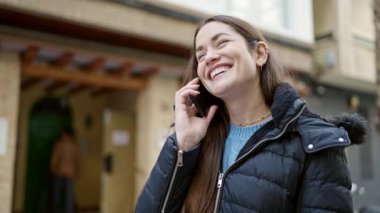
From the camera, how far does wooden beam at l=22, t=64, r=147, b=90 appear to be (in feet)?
Answer: 20.0

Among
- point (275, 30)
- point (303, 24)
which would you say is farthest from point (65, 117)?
point (303, 24)

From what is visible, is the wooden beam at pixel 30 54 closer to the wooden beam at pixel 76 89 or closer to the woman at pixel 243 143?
Result: the wooden beam at pixel 76 89

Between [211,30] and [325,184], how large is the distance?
75 cm

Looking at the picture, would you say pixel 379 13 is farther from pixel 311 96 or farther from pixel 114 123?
pixel 114 123

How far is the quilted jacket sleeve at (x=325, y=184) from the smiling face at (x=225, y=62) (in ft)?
1.31

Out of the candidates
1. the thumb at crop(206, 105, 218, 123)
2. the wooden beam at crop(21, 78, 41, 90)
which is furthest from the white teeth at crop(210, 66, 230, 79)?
the wooden beam at crop(21, 78, 41, 90)

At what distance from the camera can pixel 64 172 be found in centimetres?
834

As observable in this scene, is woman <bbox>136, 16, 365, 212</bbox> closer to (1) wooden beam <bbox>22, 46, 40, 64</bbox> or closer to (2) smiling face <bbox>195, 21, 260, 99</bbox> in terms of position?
(2) smiling face <bbox>195, 21, 260, 99</bbox>

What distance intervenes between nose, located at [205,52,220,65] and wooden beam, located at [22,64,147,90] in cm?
509

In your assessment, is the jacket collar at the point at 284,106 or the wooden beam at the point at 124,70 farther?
the wooden beam at the point at 124,70

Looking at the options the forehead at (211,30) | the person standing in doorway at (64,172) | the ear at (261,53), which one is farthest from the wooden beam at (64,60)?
the ear at (261,53)

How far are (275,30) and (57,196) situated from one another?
583 cm

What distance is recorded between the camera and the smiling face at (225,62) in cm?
154

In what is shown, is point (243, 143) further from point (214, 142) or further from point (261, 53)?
point (261, 53)
